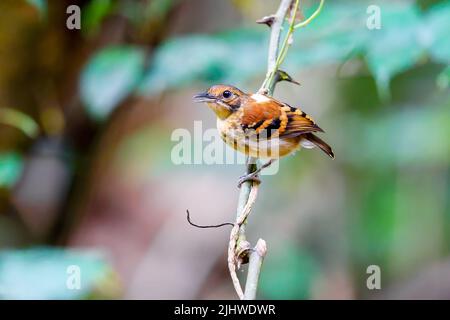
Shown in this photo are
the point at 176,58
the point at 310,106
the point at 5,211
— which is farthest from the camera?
the point at 310,106

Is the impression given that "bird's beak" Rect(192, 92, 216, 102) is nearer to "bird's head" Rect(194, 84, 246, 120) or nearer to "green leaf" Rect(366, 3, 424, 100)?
"bird's head" Rect(194, 84, 246, 120)

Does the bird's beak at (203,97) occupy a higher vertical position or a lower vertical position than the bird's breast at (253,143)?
higher

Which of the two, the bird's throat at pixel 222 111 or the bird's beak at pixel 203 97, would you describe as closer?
the bird's beak at pixel 203 97

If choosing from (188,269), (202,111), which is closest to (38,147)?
(202,111)

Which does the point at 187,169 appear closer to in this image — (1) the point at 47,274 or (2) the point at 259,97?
(1) the point at 47,274

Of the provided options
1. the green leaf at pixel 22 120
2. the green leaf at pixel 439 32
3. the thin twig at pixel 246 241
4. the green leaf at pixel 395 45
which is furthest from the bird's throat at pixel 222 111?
the green leaf at pixel 22 120

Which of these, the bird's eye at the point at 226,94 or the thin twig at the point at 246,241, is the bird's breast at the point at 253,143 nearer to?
the bird's eye at the point at 226,94
